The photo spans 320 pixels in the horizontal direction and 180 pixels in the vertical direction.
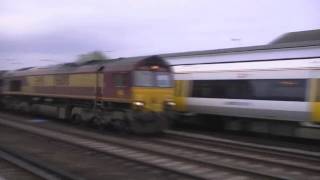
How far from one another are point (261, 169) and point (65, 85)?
13501mm

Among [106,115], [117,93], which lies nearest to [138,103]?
[117,93]

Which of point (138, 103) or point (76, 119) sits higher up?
point (138, 103)

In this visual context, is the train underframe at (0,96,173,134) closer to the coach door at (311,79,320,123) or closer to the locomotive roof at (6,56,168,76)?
the locomotive roof at (6,56,168,76)

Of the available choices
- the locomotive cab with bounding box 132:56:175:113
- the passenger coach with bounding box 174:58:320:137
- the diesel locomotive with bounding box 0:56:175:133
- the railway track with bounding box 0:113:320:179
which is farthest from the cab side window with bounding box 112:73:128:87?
the passenger coach with bounding box 174:58:320:137

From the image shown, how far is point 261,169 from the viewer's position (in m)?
12.6

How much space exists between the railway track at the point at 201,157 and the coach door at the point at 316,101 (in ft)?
5.98

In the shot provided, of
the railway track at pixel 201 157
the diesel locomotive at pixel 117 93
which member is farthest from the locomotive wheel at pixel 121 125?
the railway track at pixel 201 157

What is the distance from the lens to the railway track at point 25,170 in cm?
1088

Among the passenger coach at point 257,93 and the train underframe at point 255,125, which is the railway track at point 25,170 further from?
the train underframe at point 255,125

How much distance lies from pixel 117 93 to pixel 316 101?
23.2 feet

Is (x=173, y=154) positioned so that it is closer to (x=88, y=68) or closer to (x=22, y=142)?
(x=22, y=142)

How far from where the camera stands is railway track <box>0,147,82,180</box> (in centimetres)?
1088

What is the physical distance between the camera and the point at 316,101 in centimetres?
1694

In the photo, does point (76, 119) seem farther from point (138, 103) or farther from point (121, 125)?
point (138, 103)
